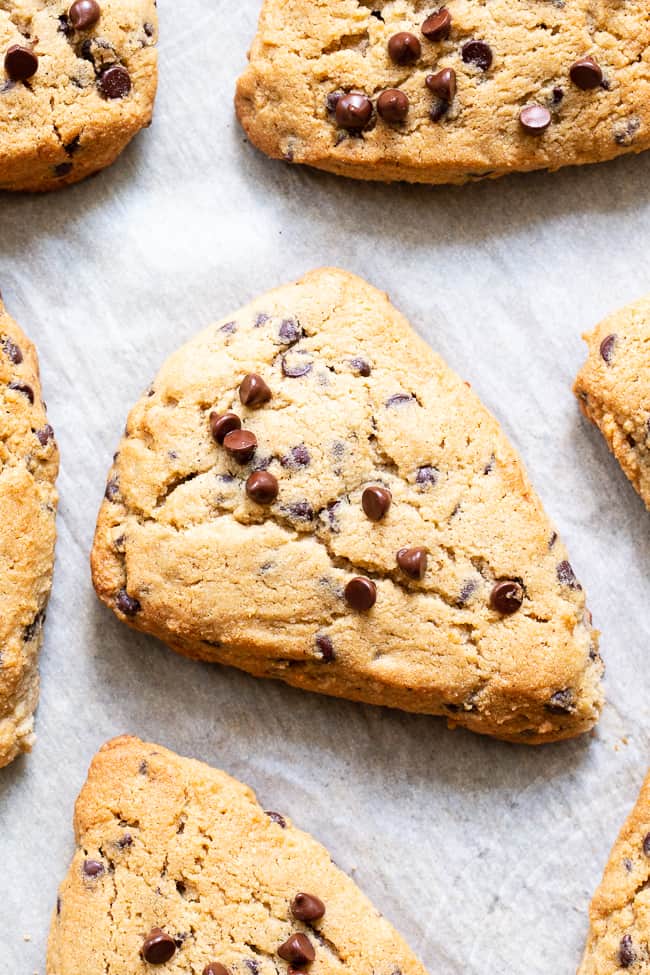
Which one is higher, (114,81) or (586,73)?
(114,81)

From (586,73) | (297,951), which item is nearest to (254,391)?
(586,73)

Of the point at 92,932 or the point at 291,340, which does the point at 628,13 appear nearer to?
the point at 291,340

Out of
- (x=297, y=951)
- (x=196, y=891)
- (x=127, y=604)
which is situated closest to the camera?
(x=297, y=951)

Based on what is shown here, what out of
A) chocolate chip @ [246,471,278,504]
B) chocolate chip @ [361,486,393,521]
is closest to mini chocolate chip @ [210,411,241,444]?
chocolate chip @ [246,471,278,504]

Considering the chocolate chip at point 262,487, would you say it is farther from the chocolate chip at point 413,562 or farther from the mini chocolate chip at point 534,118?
the mini chocolate chip at point 534,118

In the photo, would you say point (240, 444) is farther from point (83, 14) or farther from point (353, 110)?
point (83, 14)

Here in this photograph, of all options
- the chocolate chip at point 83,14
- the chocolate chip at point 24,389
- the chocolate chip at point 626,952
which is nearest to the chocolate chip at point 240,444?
the chocolate chip at point 24,389
